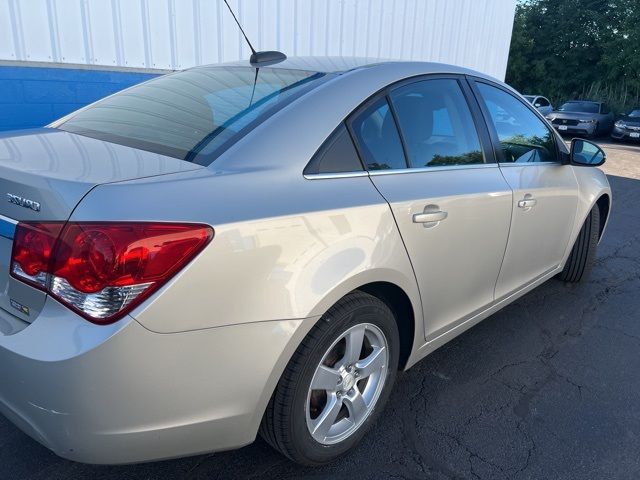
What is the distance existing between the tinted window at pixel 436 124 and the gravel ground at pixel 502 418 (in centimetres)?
119

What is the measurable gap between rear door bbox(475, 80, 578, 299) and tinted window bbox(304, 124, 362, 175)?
1.13m

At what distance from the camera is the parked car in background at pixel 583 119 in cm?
1827

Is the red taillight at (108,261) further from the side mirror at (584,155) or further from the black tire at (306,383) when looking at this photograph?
the side mirror at (584,155)

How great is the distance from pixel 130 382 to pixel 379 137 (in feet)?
4.46

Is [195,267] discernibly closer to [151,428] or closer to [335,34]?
[151,428]

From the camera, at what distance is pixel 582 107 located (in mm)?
19297

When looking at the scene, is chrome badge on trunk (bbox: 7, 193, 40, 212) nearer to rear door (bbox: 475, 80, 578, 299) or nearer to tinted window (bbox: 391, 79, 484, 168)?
tinted window (bbox: 391, 79, 484, 168)

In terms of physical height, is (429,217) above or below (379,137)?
below

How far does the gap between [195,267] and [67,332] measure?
0.40 m

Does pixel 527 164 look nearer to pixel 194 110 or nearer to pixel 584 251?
pixel 584 251

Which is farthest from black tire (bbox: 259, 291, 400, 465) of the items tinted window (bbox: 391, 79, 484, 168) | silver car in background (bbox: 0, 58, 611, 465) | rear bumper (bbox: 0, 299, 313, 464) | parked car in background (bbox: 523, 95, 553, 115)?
parked car in background (bbox: 523, 95, 553, 115)

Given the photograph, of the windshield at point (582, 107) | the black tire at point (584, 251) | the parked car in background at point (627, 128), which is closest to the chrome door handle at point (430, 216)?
the black tire at point (584, 251)

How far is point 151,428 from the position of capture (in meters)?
1.59

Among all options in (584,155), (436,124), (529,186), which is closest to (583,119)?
(584,155)
